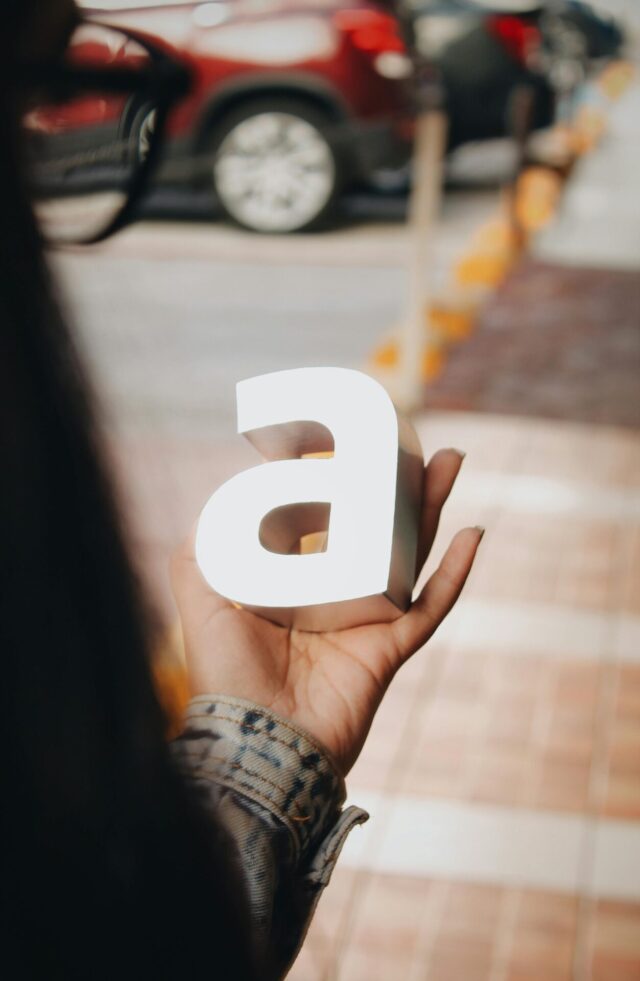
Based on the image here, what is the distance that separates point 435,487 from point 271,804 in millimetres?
314

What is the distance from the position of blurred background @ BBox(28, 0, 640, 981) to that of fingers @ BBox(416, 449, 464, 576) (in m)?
0.22

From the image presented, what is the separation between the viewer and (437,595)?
3.41 ft

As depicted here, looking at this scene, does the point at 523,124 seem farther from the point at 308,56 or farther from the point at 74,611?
the point at 74,611

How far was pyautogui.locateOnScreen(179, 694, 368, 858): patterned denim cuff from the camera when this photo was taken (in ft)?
2.91

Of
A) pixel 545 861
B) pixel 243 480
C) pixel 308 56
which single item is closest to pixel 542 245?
pixel 308 56

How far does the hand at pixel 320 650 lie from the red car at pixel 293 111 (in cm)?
610

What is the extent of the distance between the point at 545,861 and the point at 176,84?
1.93 meters

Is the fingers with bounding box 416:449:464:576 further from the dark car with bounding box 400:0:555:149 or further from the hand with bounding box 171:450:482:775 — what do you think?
the dark car with bounding box 400:0:555:149

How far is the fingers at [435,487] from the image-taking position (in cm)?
106

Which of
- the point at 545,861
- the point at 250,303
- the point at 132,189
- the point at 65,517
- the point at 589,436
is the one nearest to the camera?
the point at 65,517

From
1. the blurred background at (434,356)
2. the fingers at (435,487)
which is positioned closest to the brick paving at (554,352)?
the blurred background at (434,356)

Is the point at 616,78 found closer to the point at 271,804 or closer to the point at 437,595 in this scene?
the point at 437,595

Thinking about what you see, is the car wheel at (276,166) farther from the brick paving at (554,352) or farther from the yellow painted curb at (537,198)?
the yellow painted curb at (537,198)

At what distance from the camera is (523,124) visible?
7750mm
